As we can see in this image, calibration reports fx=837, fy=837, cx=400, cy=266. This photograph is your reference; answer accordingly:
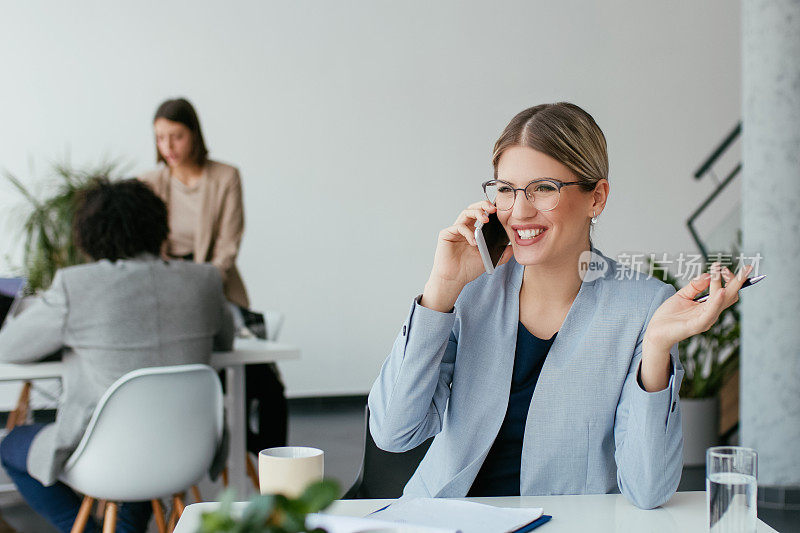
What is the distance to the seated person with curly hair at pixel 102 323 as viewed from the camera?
247 cm

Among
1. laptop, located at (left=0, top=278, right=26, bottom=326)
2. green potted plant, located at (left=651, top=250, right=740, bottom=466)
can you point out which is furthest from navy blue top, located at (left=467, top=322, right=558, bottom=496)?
green potted plant, located at (left=651, top=250, right=740, bottom=466)

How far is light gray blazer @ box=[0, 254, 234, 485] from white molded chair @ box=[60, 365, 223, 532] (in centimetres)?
11

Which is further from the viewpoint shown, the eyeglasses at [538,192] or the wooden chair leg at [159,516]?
the wooden chair leg at [159,516]

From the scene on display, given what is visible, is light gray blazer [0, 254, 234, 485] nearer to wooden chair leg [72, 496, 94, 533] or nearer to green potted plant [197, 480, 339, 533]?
wooden chair leg [72, 496, 94, 533]

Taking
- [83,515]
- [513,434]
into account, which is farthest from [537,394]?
[83,515]

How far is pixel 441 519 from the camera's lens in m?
1.09

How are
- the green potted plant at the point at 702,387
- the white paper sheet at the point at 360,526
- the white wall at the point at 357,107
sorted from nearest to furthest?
the white paper sheet at the point at 360,526 → the green potted plant at the point at 702,387 → the white wall at the point at 357,107

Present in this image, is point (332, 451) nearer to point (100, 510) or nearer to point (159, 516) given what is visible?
point (100, 510)

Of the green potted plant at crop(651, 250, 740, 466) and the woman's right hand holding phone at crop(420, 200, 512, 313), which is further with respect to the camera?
the green potted plant at crop(651, 250, 740, 466)

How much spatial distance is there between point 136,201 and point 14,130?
11.3 ft

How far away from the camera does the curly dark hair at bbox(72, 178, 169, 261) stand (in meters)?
2.55

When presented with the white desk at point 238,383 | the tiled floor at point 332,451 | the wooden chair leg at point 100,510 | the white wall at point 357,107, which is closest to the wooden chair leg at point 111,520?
the white desk at point 238,383

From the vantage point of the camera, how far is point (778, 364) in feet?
11.5

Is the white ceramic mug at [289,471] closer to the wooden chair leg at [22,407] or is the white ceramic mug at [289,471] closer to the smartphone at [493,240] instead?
the smartphone at [493,240]
